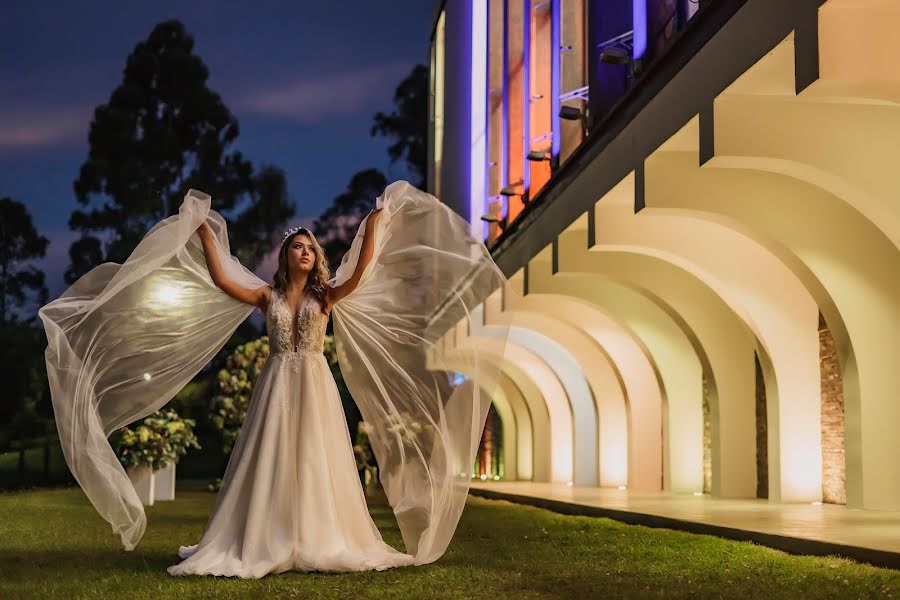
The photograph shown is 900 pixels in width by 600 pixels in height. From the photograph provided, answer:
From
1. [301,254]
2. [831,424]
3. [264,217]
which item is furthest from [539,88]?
[264,217]

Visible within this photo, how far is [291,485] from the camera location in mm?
6445

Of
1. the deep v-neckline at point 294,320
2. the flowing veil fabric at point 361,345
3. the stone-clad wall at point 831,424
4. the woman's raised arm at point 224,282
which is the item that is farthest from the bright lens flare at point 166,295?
the stone-clad wall at point 831,424

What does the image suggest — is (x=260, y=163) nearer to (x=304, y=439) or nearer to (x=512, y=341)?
(x=512, y=341)

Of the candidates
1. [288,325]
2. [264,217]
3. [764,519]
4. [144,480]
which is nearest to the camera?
[288,325]

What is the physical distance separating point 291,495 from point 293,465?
197 mm

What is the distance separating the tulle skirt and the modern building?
0.91 meters

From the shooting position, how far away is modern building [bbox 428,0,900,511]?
8219 millimetres

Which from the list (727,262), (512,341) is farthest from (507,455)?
(727,262)

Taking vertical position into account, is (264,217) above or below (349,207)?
below

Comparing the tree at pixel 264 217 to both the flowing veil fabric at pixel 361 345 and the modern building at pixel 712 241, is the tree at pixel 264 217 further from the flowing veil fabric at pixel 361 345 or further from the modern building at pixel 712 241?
the flowing veil fabric at pixel 361 345

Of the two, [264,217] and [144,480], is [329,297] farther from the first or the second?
[264,217]

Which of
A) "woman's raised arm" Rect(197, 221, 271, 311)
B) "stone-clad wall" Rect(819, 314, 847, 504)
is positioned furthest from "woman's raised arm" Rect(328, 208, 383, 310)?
"stone-clad wall" Rect(819, 314, 847, 504)

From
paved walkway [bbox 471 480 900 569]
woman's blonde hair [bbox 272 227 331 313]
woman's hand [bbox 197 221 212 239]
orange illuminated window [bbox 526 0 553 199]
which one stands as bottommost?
paved walkway [bbox 471 480 900 569]

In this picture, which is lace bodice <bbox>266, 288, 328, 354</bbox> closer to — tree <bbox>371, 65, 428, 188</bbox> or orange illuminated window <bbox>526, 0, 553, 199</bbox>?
orange illuminated window <bbox>526, 0, 553, 199</bbox>
